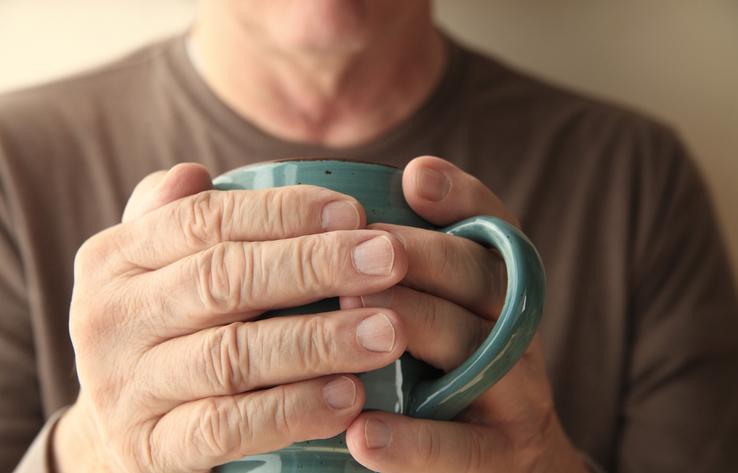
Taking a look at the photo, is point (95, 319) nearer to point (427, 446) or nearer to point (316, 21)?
point (427, 446)

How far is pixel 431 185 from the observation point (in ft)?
1.78

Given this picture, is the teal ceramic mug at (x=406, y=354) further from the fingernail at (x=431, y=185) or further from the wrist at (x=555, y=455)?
the wrist at (x=555, y=455)

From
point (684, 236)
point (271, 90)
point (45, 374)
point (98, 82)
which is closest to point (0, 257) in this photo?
point (45, 374)

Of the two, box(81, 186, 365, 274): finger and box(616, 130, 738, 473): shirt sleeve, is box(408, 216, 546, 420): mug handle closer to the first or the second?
box(81, 186, 365, 274): finger

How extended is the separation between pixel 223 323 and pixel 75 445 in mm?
260

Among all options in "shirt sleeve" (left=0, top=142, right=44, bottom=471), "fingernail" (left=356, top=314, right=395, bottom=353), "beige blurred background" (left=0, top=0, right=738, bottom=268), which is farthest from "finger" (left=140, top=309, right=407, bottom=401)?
"beige blurred background" (left=0, top=0, right=738, bottom=268)

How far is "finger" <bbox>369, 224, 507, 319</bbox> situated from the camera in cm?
53

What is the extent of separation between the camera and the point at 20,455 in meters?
0.92

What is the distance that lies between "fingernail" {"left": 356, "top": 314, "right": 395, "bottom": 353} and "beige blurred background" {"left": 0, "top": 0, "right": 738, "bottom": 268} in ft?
3.14

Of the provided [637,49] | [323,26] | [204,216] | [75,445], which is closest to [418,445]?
[204,216]

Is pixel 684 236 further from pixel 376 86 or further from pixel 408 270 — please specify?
pixel 408 270

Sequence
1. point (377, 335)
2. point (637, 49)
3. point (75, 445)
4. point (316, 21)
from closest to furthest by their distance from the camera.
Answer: point (377, 335), point (75, 445), point (316, 21), point (637, 49)

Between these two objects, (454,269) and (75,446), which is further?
(75,446)

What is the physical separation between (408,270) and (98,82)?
0.73m
